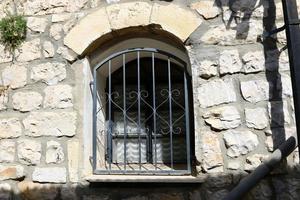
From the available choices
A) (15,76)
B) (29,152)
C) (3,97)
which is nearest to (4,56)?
(15,76)

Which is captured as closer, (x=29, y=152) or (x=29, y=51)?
(x=29, y=152)

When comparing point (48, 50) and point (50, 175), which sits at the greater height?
point (48, 50)

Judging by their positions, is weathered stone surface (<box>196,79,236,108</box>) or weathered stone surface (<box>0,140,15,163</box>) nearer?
weathered stone surface (<box>196,79,236,108</box>)

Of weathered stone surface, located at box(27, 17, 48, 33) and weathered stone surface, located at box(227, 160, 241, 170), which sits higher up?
weathered stone surface, located at box(27, 17, 48, 33)

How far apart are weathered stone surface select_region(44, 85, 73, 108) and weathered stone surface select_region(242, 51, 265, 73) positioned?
4.36 feet

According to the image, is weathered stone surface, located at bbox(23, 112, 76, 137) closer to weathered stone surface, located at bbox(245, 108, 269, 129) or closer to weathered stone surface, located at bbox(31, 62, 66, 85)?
weathered stone surface, located at bbox(31, 62, 66, 85)

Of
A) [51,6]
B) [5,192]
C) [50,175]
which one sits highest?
[51,6]

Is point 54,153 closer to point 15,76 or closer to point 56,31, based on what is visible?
point 15,76

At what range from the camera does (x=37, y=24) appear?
2797 millimetres

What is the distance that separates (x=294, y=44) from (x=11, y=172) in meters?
2.22

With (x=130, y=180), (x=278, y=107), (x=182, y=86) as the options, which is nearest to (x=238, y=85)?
(x=278, y=107)

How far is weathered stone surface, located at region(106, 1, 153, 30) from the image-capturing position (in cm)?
263

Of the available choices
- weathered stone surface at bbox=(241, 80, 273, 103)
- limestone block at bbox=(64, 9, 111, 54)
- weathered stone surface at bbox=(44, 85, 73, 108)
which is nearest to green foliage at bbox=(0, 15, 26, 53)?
limestone block at bbox=(64, 9, 111, 54)

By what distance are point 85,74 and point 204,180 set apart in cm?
120
